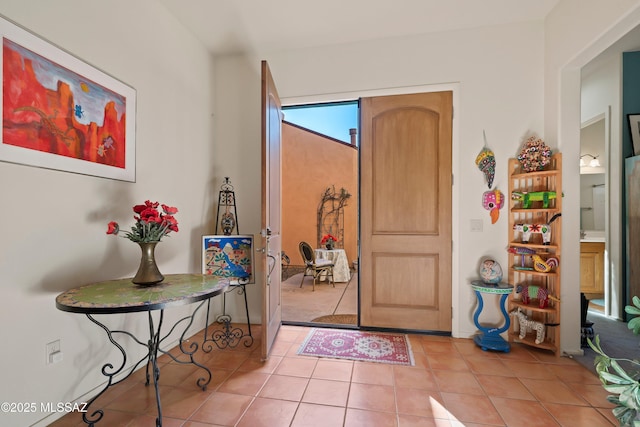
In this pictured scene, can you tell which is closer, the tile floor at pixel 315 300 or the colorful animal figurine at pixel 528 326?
the colorful animal figurine at pixel 528 326

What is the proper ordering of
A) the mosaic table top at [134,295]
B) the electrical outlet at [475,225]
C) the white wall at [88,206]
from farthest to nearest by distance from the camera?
the electrical outlet at [475,225]
the white wall at [88,206]
the mosaic table top at [134,295]

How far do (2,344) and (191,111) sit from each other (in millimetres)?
2366

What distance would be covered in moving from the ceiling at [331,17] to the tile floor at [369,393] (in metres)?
3.13

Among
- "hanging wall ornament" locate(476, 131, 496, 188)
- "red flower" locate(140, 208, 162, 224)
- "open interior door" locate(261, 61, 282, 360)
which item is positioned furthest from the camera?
"hanging wall ornament" locate(476, 131, 496, 188)

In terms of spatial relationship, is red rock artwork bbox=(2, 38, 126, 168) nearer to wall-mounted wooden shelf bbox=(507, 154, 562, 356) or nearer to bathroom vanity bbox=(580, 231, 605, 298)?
wall-mounted wooden shelf bbox=(507, 154, 562, 356)

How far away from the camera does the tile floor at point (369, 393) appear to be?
1735 mm

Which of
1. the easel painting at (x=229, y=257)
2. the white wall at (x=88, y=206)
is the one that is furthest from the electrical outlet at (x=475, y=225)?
the white wall at (x=88, y=206)

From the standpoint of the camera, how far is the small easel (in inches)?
111

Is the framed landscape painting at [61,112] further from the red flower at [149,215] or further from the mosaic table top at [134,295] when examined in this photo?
the mosaic table top at [134,295]

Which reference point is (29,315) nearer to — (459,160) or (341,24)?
(341,24)

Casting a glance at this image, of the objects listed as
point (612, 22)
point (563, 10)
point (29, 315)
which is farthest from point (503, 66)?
point (29, 315)

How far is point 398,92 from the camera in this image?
3.06m

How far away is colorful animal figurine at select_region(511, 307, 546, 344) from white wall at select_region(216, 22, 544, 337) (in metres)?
0.19

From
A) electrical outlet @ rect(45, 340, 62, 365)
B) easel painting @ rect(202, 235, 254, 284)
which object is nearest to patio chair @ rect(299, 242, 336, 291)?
easel painting @ rect(202, 235, 254, 284)
